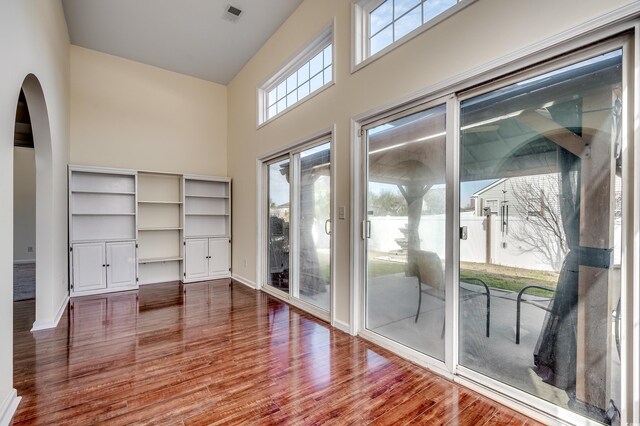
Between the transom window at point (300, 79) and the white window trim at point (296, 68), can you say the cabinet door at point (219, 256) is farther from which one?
the transom window at point (300, 79)

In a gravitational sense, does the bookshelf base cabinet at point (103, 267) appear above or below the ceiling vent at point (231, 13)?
below

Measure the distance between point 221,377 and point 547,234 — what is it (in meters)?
2.46

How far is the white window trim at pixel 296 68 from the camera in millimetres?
3395

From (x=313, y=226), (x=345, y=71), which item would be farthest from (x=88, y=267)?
(x=345, y=71)

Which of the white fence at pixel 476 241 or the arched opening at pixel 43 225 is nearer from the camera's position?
the white fence at pixel 476 241

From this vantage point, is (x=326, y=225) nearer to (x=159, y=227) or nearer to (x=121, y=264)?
(x=159, y=227)

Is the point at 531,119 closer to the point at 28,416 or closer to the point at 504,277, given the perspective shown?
the point at 504,277

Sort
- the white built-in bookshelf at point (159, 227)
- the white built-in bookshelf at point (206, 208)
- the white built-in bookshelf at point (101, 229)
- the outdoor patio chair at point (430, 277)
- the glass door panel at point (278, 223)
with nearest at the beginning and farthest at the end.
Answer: the outdoor patio chair at point (430, 277) → the glass door panel at point (278, 223) → the white built-in bookshelf at point (101, 229) → the white built-in bookshelf at point (159, 227) → the white built-in bookshelf at point (206, 208)

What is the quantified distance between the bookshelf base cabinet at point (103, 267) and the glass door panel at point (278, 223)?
2.33 meters

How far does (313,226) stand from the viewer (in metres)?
3.93

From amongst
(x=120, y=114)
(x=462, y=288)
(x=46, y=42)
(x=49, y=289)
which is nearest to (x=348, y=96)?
(x=462, y=288)

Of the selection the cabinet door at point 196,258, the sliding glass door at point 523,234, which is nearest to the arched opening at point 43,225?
the cabinet door at point 196,258

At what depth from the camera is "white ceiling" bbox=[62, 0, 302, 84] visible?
390 centimetres

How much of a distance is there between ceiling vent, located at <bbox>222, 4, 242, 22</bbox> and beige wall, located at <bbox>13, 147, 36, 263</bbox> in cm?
695
